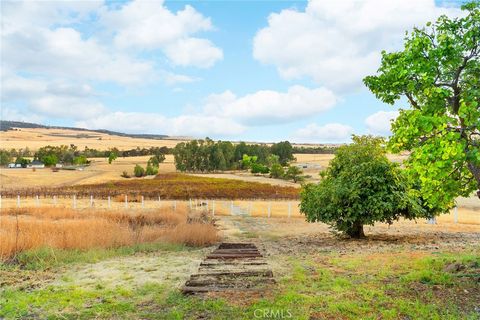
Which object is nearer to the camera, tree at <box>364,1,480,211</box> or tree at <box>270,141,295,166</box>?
tree at <box>364,1,480,211</box>

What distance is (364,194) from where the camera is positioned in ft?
56.1

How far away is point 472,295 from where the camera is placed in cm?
798

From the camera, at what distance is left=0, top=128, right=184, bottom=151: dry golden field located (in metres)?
152

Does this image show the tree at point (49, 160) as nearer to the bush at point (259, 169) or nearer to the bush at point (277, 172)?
the bush at point (259, 169)

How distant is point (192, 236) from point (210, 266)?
245 inches

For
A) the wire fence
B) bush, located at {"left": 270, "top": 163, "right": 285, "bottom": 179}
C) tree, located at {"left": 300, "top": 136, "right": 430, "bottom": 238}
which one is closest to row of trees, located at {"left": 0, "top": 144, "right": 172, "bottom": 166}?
bush, located at {"left": 270, "top": 163, "right": 285, "bottom": 179}

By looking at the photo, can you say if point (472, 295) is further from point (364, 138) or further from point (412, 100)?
point (364, 138)

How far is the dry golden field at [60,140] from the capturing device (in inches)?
5969

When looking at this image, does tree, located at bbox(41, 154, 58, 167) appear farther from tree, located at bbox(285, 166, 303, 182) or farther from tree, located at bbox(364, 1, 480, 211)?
tree, located at bbox(364, 1, 480, 211)

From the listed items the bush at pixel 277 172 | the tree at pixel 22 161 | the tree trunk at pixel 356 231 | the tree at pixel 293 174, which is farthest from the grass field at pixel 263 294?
the tree at pixel 22 161

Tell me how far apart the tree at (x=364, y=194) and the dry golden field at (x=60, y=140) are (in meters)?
141

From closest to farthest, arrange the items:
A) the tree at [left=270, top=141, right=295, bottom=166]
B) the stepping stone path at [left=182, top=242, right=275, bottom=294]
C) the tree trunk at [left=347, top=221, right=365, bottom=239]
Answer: the stepping stone path at [left=182, top=242, right=275, bottom=294]
the tree trunk at [left=347, top=221, right=365, bottom=239]
the tree at [left=270, top=141, right=295, bottom=166]

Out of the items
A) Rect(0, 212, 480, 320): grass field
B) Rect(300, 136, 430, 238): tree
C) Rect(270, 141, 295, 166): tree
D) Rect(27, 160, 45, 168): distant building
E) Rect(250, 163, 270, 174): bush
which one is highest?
Rect(270, 141, 295, 166): tree

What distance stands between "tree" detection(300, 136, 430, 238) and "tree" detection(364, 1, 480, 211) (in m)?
7.08
